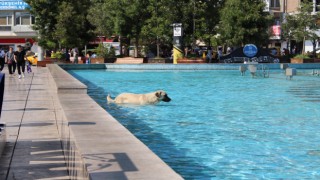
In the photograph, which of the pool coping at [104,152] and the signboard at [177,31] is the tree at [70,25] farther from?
the pool coping at [104,152]

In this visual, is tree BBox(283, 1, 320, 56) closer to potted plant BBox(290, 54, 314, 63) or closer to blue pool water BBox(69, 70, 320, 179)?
potted plant BBox(290, 54, 314, 63)

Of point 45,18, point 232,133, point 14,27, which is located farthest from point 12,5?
point 232,133

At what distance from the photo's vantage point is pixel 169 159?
26.9 feet

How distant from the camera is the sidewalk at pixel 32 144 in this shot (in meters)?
6.03

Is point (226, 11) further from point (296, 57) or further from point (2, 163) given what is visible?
point (2, 163)

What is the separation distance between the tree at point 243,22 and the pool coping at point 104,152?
3703 cm

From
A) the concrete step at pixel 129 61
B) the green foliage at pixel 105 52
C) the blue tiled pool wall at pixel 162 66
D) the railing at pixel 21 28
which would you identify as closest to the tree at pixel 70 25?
the green foliage at pixel 105 52

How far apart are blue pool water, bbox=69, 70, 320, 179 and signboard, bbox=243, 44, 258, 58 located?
2529 centimetres

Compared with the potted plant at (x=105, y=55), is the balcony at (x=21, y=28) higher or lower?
higher

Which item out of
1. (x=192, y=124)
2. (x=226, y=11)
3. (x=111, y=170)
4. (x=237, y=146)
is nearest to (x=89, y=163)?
(x=111, y=170)

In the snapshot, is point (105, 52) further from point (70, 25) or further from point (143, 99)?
point (143, 99)

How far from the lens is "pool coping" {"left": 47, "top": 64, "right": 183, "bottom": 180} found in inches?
183

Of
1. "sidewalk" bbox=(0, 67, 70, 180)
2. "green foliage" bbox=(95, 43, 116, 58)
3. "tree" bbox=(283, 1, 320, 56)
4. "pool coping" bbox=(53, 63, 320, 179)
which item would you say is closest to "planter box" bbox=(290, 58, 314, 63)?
"tree" bbox=(283, 1, 320, 56)

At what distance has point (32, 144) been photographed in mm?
7715
